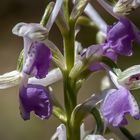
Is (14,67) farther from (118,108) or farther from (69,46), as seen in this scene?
(118,108)

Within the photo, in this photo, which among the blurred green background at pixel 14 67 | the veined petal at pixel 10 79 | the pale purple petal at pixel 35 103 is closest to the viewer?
the pale purple petal at pixel 35 103

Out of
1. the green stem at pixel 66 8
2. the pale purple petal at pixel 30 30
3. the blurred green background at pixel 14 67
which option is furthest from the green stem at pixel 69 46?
the blurred green background at pixel 14 67

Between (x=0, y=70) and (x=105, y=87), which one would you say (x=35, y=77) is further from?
(x=0, y=70)

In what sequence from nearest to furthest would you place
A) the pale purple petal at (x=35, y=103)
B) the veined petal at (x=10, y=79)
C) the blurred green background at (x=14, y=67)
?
the pale purple petal at (x=35, y=103) → the veined petal at (x=10, y=79) → the blurred green background at (x=14, y=67)

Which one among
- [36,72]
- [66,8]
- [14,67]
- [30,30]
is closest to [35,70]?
[36,72]

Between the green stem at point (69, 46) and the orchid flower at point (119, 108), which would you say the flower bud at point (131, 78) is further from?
the green stem at point (69, 46)

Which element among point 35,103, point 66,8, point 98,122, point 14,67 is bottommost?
point 14,67
